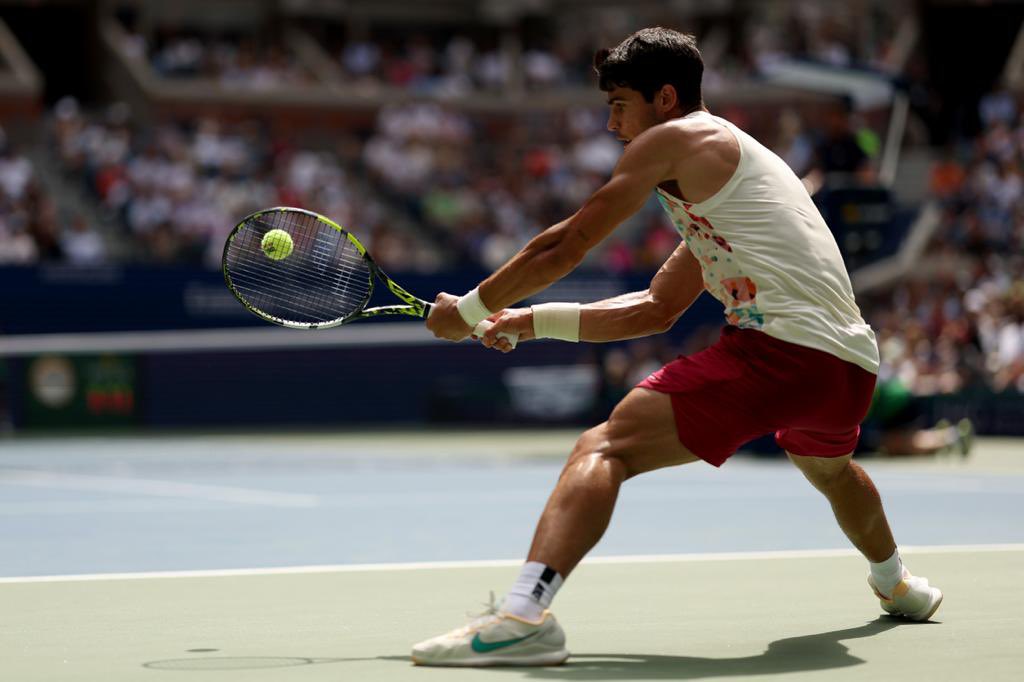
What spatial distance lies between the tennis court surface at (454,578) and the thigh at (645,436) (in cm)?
56

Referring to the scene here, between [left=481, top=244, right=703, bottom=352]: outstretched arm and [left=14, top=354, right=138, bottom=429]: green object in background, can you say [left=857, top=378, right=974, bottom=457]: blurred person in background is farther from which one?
[left=14, top=354, right=138, bottom=429]: green object in background

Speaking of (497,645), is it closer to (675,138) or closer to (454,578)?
(675,138)

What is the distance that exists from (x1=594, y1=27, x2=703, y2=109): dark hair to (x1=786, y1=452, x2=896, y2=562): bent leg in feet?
4.13

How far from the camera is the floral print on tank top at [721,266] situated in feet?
15.5

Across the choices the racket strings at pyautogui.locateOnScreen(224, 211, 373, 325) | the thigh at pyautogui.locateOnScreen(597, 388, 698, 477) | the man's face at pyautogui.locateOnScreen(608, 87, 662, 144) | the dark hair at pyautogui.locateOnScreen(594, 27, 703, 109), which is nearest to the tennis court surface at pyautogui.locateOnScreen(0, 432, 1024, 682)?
the thigh at pyautogui.locateOnScreen(597, 388, 698, 477)

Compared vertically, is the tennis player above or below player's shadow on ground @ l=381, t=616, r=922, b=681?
above

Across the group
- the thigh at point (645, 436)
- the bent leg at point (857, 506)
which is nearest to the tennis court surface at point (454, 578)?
the bent leg at point (857, 506)

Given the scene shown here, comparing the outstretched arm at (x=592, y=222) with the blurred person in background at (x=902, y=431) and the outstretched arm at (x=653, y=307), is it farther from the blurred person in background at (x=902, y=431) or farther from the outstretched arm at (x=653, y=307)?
the blurred person in background at (x=902, y=431)

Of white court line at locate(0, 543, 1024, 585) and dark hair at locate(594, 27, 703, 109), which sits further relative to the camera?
white court line at locate(0, 543, 1024, 585)

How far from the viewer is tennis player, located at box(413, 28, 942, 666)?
4.41 m

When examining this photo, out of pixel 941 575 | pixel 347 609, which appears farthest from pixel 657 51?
pixel 941 575

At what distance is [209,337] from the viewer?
21.6 metres

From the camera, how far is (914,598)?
5.12 m

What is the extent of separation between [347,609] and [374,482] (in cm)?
713
